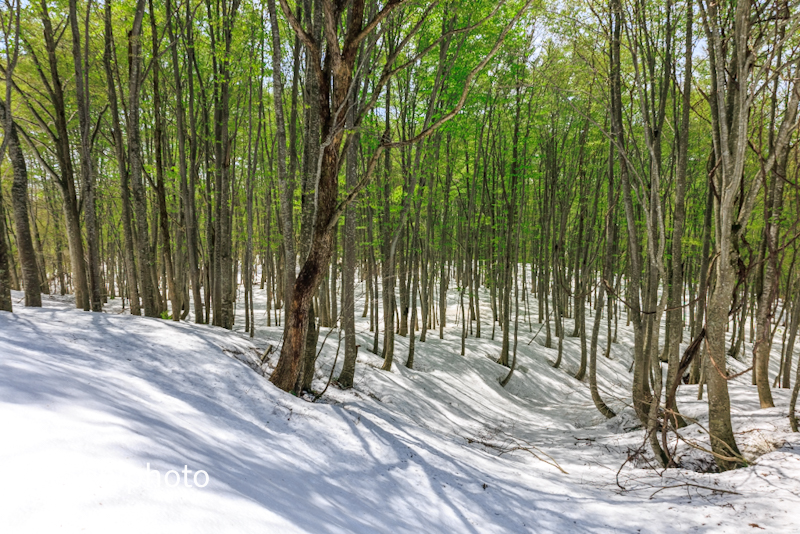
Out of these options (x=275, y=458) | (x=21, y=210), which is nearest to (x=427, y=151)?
(x=21, y=210)

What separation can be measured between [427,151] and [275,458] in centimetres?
834

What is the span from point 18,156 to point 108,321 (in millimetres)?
3310

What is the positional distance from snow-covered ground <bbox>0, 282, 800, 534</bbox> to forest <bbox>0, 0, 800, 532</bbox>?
40cm

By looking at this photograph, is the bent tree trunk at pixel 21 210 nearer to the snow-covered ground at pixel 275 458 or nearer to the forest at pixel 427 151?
the forest at pixel 427 151

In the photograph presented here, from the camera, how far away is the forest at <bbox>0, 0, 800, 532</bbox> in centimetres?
411

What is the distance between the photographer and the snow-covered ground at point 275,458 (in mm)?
1678

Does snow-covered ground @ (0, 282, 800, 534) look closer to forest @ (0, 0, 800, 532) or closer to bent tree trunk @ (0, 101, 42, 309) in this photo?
A: forest @ (0, 0, 800, 532)

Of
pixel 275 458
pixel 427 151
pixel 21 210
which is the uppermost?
pixel 427 151

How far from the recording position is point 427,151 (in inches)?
392

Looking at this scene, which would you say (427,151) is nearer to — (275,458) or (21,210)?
(21,210)

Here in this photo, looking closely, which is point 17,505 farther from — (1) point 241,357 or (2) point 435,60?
(2) point 435,60

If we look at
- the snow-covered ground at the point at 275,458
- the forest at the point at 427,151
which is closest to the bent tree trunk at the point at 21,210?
the forest at the point at 427,151

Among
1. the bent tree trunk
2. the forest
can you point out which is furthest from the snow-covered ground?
the bent tree trunk

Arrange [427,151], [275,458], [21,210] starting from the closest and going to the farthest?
1. [275,458]
2. [21,210]
3. [427,151]
